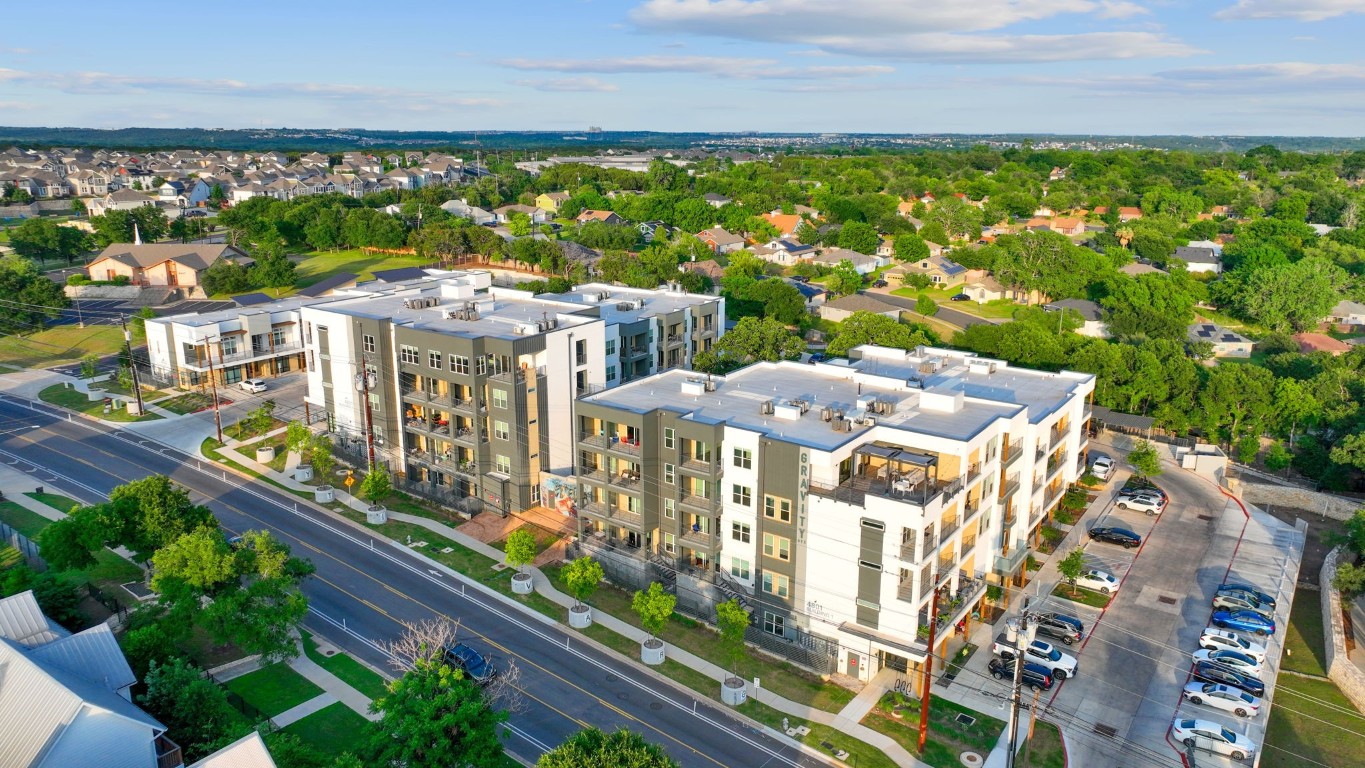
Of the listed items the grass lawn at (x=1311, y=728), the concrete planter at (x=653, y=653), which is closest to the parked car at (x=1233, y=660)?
the grass lawn at (x=1311, y=728)

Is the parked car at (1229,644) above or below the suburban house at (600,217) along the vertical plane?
below

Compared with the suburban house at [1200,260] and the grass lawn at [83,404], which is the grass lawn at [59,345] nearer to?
the grass lawn at [83,404]

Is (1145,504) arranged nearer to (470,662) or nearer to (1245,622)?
(1245,622)

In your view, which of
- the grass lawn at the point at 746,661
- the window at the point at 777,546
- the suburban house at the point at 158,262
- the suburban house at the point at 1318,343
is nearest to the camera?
the grass lawn at the point at 746,661

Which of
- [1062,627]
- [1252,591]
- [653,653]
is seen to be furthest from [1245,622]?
[653,653]

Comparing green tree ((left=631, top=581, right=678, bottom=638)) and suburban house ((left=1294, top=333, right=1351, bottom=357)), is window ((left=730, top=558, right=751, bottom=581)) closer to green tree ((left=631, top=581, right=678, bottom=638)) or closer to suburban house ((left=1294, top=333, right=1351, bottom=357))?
green tree ((left=631, top=581, right=678, bottom=638))

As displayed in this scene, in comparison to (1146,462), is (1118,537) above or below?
below
